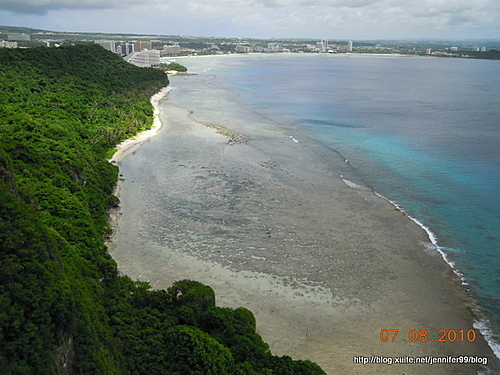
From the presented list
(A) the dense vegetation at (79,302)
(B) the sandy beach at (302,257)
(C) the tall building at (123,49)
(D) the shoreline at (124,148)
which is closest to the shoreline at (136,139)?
(D) the shoreline at (124,148)

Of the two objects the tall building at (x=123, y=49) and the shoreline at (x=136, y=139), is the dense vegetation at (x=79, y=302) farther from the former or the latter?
the tall building at (x=123, y=49)

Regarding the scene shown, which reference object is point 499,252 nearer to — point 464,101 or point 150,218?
point 150,218

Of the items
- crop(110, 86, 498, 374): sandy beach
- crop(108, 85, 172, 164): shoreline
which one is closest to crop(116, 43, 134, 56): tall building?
crop(108, 85, 172, 164): shoreline

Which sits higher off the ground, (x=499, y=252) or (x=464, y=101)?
(x=464, y=101)

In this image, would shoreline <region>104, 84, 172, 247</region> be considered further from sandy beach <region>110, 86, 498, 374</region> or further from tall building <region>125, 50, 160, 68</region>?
tall building <region>125, 50, 160, 68</region>

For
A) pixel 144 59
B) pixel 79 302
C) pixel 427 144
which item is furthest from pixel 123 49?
pixel 79 302

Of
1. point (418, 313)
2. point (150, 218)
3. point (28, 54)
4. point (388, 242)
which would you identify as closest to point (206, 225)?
point (150, 218)
